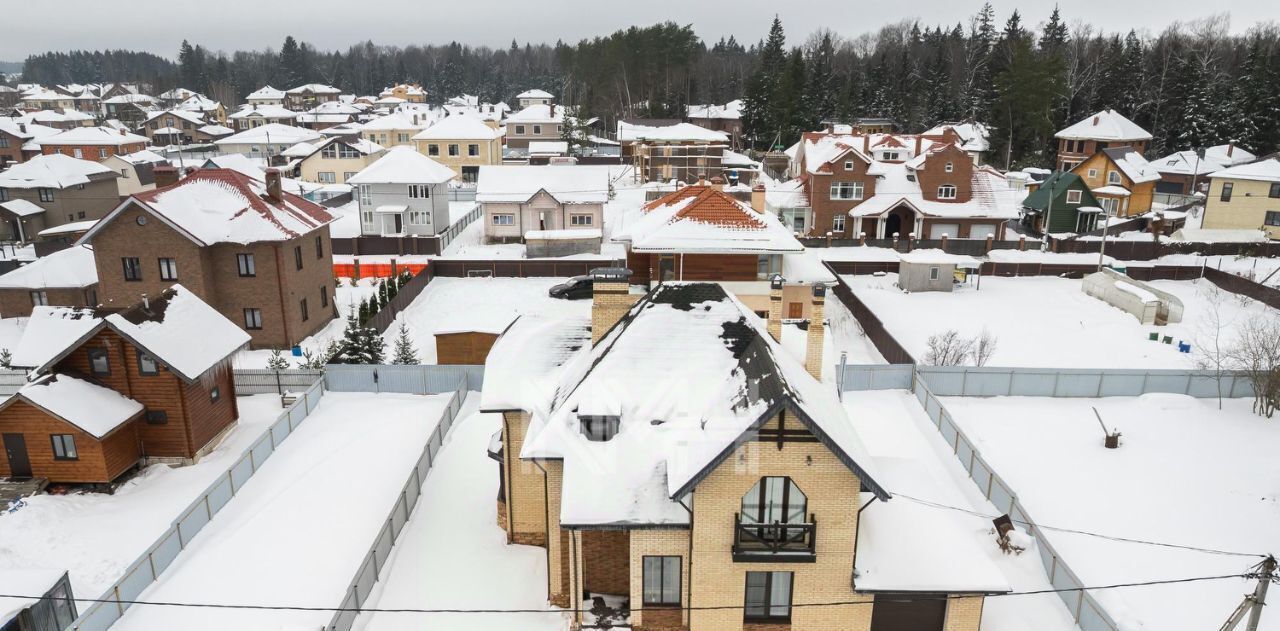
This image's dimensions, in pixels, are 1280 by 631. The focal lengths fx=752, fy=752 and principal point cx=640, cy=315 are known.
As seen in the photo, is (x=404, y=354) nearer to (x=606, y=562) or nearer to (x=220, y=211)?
(x=220, y=211)

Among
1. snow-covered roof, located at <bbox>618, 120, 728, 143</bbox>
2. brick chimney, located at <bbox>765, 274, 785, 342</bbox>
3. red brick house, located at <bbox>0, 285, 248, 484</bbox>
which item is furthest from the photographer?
snow-covered roof, located at <bbox>618, 120, 728, 143</bbox>

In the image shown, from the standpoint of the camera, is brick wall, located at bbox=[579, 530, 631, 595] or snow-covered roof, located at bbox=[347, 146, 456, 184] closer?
brick wall, located at bbox=[579, 530, 631, 595]

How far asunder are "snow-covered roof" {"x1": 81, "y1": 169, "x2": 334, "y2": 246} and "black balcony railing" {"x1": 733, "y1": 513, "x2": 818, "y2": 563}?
2447 centimetres

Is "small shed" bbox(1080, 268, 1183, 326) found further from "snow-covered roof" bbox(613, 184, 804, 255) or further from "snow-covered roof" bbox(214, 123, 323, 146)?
"snow-covered roof" bbox(214, 123, 323, 146)

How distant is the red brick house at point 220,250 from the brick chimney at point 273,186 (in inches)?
1.7

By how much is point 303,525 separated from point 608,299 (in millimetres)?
10126

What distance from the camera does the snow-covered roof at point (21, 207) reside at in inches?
2045

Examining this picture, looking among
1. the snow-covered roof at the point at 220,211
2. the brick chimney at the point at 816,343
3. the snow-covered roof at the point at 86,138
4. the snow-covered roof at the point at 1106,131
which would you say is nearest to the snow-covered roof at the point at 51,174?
the snow-covered roof at the point at 86,138

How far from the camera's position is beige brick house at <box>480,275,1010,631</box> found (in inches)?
514

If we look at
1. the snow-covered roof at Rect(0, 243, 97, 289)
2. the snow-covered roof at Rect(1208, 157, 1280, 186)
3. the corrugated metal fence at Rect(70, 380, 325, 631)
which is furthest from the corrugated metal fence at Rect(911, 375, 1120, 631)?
the snow-covered roof at Rect(1208, 157, 1280, 186)

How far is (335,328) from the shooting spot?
116 ft

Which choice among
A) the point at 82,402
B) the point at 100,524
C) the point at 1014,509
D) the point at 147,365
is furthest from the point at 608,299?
the point at 82,402

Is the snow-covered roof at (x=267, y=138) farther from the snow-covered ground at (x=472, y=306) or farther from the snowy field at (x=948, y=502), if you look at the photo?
the snowy field at (x=948, y=502)

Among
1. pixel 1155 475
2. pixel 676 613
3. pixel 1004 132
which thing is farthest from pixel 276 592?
pixel 1004 132
